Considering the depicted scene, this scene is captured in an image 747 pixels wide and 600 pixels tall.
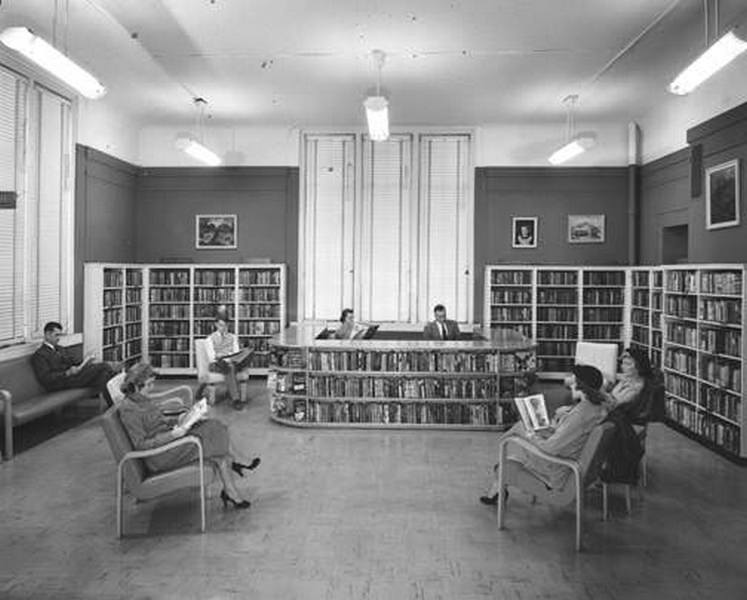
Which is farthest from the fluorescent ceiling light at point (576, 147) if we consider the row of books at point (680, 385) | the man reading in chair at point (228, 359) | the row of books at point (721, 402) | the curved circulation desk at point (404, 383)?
the man reading in chair at point (228, 359)

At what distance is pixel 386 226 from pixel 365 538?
25.6ft

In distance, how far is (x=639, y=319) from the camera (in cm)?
1055

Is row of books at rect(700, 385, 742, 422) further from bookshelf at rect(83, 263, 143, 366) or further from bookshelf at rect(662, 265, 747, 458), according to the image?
bookshelf at rect(83, 263, 143, 366)

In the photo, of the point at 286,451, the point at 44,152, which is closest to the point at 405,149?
the point at 44,152

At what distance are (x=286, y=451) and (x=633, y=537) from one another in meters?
3.43

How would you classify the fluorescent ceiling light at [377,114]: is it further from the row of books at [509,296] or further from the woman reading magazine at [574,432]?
the woman reading magazine at [574,432]

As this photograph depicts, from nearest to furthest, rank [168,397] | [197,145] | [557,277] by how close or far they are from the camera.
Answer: [168,397]
[197,145]
[557,277]

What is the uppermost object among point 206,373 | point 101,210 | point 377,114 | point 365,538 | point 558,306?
point 377,114

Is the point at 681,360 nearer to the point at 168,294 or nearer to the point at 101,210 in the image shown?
the point at 168,294

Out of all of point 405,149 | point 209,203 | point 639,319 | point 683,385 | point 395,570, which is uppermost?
point 405,149

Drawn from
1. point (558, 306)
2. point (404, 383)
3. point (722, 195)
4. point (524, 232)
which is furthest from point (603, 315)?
point (404, 383)

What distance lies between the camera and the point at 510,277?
448 inches

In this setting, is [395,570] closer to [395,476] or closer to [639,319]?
[395,476]

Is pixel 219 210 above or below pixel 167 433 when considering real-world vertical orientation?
above
